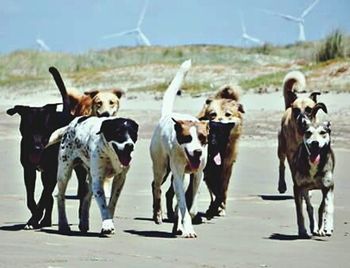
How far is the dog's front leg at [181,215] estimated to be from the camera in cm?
1038

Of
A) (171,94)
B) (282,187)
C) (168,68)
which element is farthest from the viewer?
(168,68)

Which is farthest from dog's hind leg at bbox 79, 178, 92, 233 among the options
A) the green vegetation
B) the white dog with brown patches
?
the green vegetation

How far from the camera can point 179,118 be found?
36.8ft

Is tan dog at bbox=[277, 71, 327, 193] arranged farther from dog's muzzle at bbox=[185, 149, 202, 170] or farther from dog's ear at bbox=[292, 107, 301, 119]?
dog's muzzle at bbox=[185, 149, 202, 170]

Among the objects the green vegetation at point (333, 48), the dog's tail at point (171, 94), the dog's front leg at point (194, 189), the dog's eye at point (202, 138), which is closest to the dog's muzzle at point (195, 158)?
the dog's eye at point (202, 138)

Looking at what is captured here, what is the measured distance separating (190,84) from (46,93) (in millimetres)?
5280

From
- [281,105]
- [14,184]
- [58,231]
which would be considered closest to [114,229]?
[58,231]

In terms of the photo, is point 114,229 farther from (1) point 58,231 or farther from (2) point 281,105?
(2) point 281,105

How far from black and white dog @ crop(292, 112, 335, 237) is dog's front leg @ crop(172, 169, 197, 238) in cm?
96

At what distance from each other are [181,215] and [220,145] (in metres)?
2.07

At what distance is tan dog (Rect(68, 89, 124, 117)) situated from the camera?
1383cm

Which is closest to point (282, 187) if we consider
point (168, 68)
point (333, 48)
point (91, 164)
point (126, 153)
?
point (91, 164)

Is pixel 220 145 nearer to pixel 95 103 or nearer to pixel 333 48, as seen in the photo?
pixel 95 103

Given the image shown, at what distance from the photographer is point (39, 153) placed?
36.7 ft
